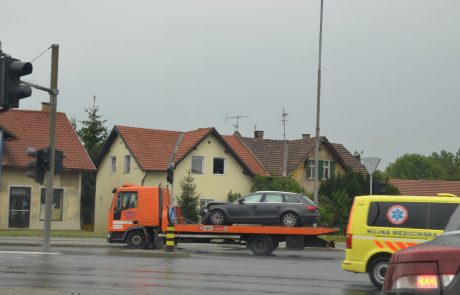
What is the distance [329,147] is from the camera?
60812 mm

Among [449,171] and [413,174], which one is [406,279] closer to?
[449,171]

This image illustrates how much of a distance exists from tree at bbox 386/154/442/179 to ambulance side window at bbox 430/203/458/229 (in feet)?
437

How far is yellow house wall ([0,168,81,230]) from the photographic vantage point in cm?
4609

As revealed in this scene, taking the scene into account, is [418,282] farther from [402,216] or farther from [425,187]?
[425,187]

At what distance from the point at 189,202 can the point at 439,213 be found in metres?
35.1

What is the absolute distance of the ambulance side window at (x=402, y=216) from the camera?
1596cm

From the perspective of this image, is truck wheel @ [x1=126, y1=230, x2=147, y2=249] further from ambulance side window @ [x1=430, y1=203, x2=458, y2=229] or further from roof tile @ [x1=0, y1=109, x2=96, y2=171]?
roof tile @ [x1=0, y1=109, x2=96, y2=171]

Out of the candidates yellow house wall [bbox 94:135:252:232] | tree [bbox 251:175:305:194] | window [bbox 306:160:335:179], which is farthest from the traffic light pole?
window [bbox 306:160:335:179]

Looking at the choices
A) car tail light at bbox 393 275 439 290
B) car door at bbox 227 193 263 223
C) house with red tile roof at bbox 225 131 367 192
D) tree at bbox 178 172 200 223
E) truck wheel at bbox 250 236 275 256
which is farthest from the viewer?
house with red tile roof at bbox 225 131 367 192

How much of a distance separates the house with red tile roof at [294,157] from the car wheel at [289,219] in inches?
1198

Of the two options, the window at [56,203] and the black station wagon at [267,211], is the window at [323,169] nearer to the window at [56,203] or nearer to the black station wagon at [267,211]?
the window at [56,203]

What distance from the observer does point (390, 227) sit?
15953mm

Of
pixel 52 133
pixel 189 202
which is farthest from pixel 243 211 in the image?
pixel 189 202

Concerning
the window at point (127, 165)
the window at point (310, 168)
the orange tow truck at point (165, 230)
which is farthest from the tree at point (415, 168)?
the orange tow truck at point (165, 230)
